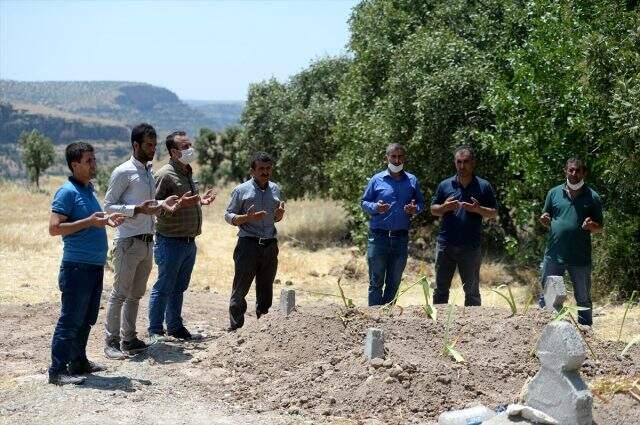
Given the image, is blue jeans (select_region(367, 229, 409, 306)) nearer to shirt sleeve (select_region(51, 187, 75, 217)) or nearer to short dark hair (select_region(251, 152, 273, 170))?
short dark hair (select_region(251, 152, 273, 170))

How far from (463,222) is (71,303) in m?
4.04

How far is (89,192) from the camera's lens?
6.80 m

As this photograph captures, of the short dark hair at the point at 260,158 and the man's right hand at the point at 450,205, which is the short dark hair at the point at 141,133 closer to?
the short dark hair at the point at 260,158

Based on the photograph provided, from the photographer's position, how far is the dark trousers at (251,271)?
8539 millimetres

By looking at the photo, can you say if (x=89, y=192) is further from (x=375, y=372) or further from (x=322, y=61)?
(x=322, y=61)

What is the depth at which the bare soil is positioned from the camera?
239 inches

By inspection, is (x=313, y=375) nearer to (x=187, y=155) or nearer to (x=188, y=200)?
(x=188, y=200)

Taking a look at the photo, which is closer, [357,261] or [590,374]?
[590,374]

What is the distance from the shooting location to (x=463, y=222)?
852 cm

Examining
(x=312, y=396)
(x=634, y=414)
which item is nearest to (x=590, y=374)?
(x=634, y=414)

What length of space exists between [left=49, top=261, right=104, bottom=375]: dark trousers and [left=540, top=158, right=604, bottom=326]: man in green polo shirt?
4.44m

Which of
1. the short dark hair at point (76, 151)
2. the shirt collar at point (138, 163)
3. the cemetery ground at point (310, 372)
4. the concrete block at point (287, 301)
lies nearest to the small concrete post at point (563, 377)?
the cemetery ground at point (310, 372)

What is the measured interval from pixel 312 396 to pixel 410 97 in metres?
9.37

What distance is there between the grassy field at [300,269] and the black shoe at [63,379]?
106 inches
